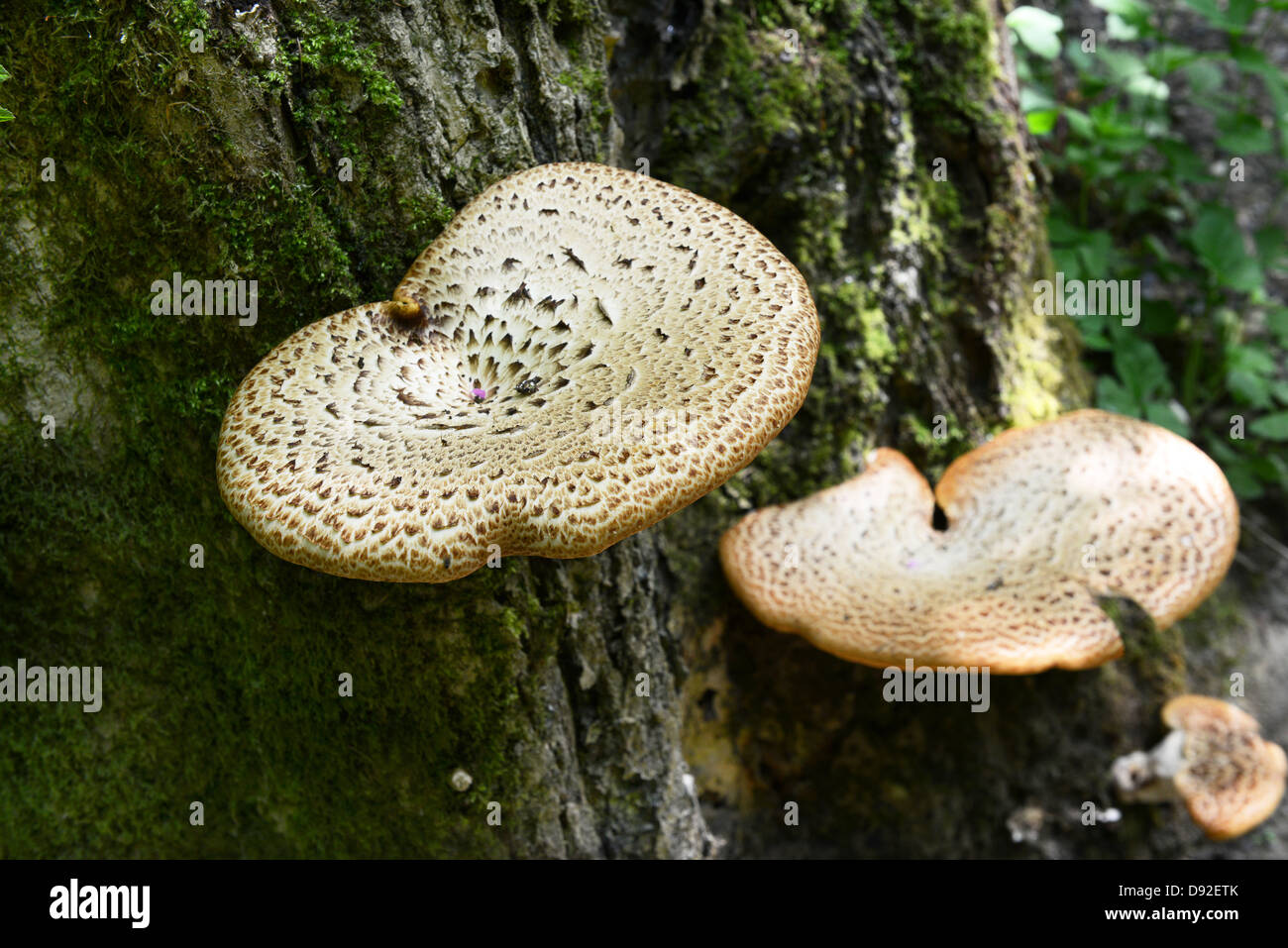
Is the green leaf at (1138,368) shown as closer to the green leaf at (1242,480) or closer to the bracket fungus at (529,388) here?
the green leaf at (1242,480)

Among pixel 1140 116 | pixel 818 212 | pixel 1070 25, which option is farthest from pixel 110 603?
pixel 1070 25

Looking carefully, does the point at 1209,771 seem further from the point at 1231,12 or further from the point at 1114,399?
the point at 1231,12

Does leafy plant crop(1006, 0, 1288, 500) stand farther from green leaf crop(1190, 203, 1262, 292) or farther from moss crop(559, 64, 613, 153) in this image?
moss crop(559, 64, 613, 153)

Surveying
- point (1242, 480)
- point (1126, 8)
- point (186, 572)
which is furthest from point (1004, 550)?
point (1126, 8)

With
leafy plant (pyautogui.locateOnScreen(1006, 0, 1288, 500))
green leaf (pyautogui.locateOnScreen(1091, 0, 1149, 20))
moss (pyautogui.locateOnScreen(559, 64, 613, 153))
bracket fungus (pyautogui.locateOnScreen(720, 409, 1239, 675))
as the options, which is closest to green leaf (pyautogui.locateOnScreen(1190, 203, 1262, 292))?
leafy plant (pyautogui.locateOnScreen(1006, 0, 1288, 500))

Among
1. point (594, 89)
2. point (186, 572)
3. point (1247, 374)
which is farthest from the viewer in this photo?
point (1247, 374)

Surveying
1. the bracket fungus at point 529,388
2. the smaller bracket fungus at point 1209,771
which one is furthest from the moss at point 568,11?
the smaller bracket fungus at point 1209,771
